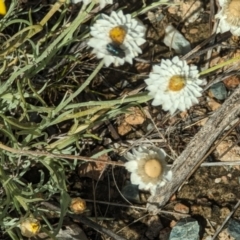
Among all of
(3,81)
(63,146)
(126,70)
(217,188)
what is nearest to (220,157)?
(217,188)

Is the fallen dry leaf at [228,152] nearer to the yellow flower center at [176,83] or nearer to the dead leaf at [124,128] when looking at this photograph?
the dead leaf at [124,128]

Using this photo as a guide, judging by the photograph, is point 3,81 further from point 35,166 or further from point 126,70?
point 126,70

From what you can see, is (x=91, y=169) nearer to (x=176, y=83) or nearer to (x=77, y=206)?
(x=77, y=206)

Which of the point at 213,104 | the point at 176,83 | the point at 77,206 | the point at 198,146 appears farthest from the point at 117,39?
the point at 213,104

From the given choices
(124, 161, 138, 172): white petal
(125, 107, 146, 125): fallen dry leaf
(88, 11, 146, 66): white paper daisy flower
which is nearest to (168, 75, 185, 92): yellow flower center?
(88, 11, 146, 66): white paper daisy flower

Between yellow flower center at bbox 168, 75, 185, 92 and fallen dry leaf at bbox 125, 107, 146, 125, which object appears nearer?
yellow flower center at bbox 168, 75, 185, 92

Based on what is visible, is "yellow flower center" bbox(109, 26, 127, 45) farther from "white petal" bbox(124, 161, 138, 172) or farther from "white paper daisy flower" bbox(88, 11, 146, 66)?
"white petal" bbox(124, 161, 138, 172)

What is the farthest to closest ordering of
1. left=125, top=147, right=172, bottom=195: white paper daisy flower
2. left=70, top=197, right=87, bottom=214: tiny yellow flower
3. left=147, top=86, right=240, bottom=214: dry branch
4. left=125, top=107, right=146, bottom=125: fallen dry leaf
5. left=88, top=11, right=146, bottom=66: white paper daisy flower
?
left=125, top=107, right=146, bottom=125: fallen dry leaf, left=147, top=86, right=240, bottom=214: dry branch, left=70, top=197, right=87, bottom=214: tiny yellow flower, left=125, top=147, right=172, bottom=195: white paper daisy flower, left=88, top=11, right=146, bottom=66: white paper daisy flower
